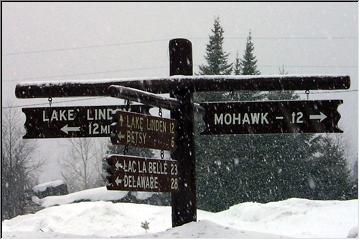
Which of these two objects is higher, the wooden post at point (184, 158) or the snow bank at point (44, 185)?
the wooden post at point (184, 158)

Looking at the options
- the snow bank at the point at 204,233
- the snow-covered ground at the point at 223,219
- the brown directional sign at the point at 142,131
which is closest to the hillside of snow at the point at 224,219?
the snow-covered ground at the point at 223,219

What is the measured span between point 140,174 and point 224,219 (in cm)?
1076

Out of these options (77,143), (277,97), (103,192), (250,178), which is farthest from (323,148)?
(77,143)

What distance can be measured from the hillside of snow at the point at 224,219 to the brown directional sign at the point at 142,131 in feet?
16.1

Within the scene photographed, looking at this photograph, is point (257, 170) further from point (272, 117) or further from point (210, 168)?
point (272, 117)

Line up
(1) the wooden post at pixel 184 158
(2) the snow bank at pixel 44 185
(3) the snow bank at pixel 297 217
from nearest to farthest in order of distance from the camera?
(1) the wooden post at pixel 184 158 < (3) the snow bank at pixel 297 217 < (2) the snow bank at pixel 44 185

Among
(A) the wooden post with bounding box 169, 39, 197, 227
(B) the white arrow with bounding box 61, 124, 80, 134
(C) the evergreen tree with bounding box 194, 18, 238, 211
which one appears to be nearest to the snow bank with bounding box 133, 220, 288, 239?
(A) the wooden post with bounding box 169, 39, 197, 227

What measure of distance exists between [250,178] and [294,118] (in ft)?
77.9

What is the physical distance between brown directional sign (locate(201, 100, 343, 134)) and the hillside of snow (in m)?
3.64

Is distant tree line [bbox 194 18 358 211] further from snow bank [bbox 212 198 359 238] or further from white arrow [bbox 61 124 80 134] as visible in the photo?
white arrow [bbox 61 124 80 134]

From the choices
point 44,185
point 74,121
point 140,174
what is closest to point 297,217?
point 74,121

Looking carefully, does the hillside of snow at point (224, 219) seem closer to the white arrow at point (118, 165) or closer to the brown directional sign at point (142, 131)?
the brown directional sign at point (142, 131)

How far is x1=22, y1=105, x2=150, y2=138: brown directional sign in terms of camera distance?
10086 mm

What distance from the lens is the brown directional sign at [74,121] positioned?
1009 cm
